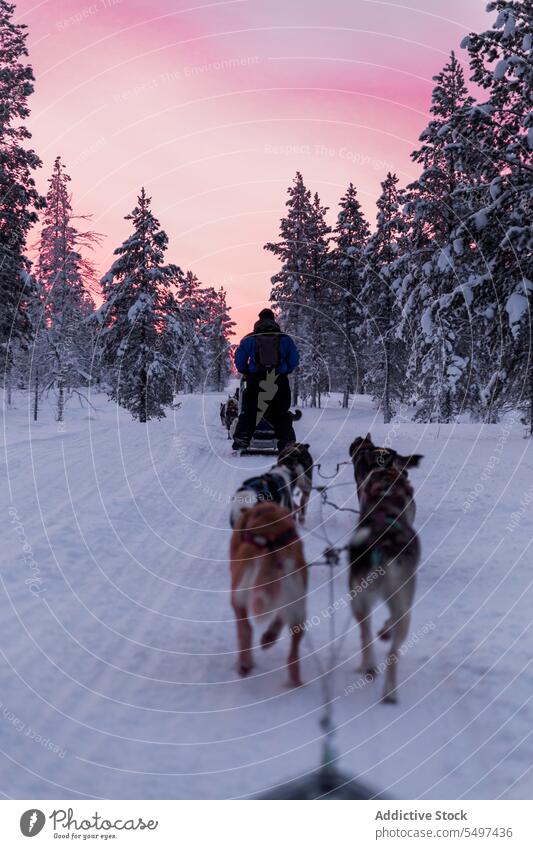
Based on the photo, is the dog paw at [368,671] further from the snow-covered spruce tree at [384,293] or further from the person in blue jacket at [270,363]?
the snow-covered spruce tree at [384,293]

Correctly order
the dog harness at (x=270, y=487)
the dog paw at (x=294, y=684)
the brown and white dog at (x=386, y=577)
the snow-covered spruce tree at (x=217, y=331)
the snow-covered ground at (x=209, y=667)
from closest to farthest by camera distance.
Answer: the snow-covered ground at (x=209, y=667)
the brown and white dog at (x=386, y=577)
the dog paw at (x=294, y=684)
the dog harness at (x=270, y=487)
the snow-covered spruce tree at (x=217, y=331)

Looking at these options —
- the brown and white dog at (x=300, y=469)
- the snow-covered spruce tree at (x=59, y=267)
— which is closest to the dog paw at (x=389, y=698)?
the brown and white dog at (x=300, y=469)

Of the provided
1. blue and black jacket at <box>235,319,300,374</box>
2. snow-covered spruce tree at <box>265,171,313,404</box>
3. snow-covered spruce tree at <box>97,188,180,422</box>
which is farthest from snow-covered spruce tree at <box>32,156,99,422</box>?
blue and black jacket at <box>235,319,300,374</box>

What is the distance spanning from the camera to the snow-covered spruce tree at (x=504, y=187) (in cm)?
1166

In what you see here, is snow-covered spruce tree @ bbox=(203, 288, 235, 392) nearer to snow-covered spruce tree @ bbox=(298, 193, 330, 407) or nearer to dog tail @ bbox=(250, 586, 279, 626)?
snow-covered spruce tree @ bbox=(298, 193, 330, 407)

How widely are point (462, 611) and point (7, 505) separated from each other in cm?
579

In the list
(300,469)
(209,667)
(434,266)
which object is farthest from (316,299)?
(209,667)

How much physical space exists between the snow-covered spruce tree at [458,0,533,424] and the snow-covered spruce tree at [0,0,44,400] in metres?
14.4

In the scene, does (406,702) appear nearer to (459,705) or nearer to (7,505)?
(459,705)

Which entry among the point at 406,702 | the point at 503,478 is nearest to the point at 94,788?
the point at 406,702

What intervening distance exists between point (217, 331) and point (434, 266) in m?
50.1

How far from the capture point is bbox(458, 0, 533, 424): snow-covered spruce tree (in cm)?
1166

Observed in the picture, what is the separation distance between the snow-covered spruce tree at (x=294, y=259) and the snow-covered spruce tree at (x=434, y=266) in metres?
11.9

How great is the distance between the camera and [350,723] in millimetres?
3143
